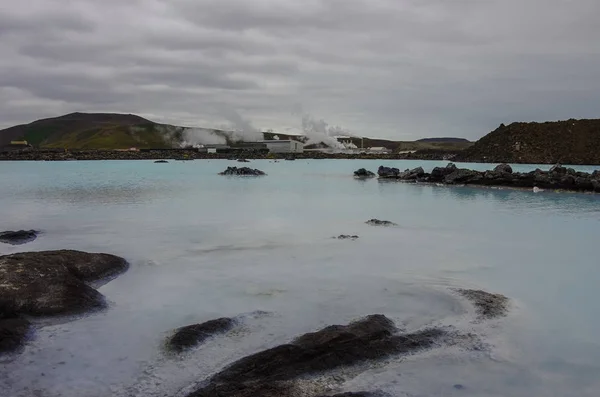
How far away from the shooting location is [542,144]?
3688 inches

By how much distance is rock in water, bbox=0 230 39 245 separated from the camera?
46.5 ft

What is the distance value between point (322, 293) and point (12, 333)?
4906 mm

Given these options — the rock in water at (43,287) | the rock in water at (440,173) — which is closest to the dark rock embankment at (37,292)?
the rock in water at (43,287)

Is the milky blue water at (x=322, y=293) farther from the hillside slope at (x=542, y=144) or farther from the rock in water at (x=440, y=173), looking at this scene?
the hillside slope at (x=542, y=144)

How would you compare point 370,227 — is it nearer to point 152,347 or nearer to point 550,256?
point 550,256

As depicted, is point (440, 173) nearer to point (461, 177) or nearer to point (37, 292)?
point (461, 177)

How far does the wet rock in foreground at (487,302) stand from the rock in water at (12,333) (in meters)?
6.47

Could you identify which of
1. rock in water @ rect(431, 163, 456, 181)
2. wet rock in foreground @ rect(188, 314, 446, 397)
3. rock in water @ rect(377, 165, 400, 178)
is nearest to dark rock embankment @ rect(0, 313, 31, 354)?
wet rock in foreground @ rect(188, 314, 446, 397)

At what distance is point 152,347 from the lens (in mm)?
6801

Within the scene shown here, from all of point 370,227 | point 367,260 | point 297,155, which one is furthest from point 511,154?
point 367,260

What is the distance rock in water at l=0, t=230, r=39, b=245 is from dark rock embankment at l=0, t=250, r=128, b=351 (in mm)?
5273

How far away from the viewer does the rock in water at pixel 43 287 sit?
7629 mm

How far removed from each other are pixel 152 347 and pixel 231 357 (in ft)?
3.82

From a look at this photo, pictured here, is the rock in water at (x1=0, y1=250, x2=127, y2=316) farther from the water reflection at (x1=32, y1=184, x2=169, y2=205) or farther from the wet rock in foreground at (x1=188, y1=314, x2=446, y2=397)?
the water reflection at (x1=32, y1=184, x2=169, y2=205)
